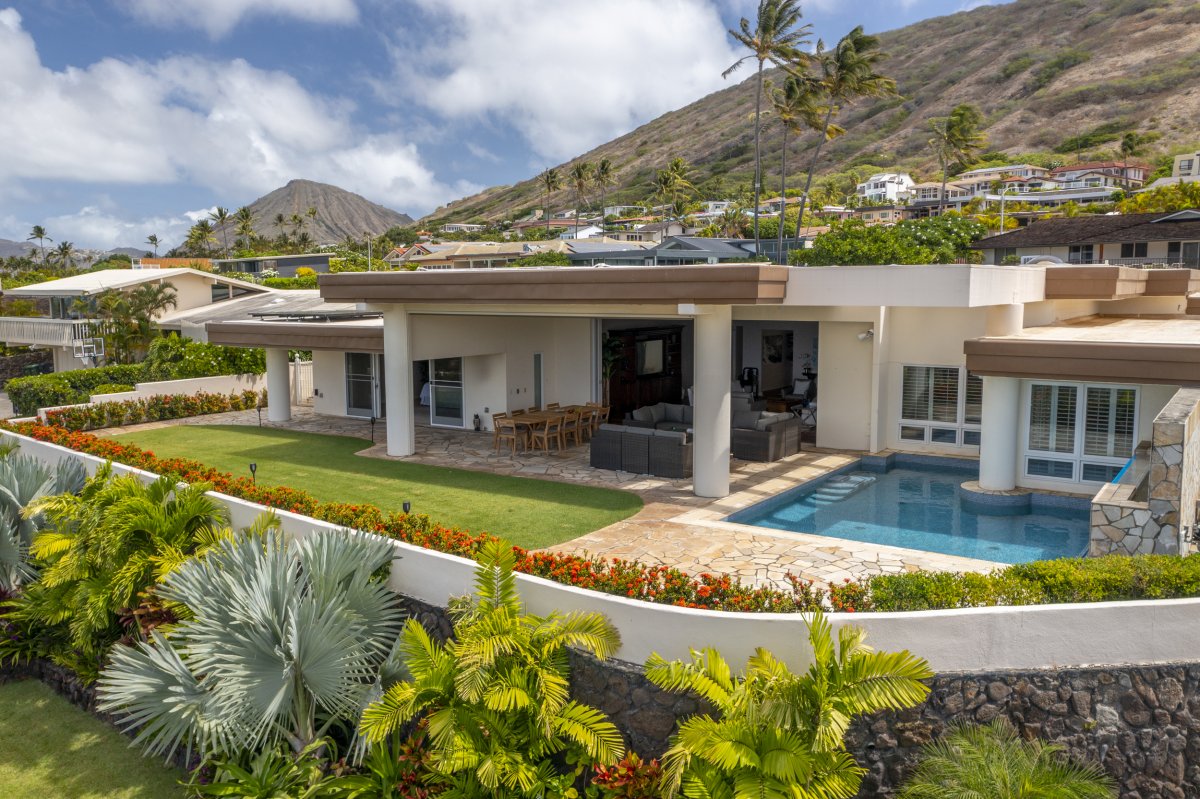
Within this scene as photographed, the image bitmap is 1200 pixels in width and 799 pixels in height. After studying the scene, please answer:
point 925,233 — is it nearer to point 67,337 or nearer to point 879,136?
point 67,337

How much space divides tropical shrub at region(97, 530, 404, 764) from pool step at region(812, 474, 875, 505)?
8059mm

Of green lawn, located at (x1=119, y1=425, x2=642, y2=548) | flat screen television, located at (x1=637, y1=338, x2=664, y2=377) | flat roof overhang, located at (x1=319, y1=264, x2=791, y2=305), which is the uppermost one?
flat roof overhang, located at (x1=319, y1=264, x2=791, y2=305)

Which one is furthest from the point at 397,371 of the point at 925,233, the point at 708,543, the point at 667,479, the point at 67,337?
the point at 925,233

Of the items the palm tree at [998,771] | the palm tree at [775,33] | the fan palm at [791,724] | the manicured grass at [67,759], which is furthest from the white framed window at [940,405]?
the palm tree at [775,33]

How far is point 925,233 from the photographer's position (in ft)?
193

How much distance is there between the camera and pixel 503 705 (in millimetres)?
8641

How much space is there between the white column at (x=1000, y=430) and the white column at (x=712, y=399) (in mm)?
4655

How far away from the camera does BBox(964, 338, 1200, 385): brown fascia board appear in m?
13.6

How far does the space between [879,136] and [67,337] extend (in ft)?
465

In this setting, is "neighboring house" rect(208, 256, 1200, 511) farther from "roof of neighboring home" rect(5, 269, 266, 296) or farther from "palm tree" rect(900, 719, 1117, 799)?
"roof of neighboring home" rect(5, 269, 266, 296)

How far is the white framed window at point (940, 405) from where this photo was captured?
18703 mm

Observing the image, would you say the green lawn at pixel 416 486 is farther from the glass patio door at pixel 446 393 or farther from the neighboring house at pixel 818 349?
the glass patio door at pixel 446 393

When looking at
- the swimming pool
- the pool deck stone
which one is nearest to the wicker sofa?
the pool deck stone

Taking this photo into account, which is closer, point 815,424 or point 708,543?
point 708,543
